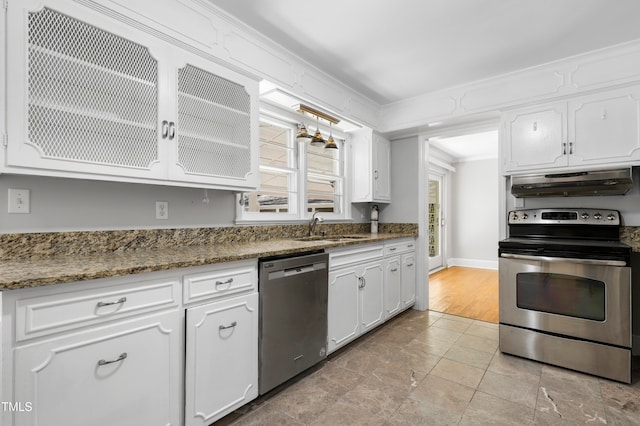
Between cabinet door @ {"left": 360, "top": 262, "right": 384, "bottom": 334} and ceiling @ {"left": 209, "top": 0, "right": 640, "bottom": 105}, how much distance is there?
182 cm

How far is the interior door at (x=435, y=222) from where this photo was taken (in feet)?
20.0

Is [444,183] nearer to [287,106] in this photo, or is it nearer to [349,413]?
[287,106]

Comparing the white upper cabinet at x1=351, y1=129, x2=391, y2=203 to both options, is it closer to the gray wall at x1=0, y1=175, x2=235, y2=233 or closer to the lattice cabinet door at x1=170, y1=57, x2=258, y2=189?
the lattice cabinet door at x1=170, y1=57, x2=258, y2=189

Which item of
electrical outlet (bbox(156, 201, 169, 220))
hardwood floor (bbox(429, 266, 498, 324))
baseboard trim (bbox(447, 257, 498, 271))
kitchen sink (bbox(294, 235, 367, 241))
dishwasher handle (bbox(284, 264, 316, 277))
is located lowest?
hardwood floor (bbox(429, 266, 498, 324))

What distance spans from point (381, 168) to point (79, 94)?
2.99m

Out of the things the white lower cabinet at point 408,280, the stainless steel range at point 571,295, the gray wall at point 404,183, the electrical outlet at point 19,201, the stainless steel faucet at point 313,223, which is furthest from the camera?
the gray wall at point 404,183

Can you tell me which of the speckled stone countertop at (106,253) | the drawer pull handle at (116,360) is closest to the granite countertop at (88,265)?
the speckled stone countertop at (106,253)

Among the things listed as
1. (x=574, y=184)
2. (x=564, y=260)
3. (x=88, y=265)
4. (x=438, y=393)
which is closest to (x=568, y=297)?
(x=564, y=260)

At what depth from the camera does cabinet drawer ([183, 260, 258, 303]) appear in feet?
5.13

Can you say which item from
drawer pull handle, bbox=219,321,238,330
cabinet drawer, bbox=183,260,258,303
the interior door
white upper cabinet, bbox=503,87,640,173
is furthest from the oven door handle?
the interior door

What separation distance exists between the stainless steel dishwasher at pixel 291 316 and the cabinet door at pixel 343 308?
0.11 metres

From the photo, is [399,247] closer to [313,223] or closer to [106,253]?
[313,223]

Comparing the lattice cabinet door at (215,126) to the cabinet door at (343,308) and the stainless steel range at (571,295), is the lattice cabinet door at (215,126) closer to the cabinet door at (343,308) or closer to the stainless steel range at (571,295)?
the cabinet door at (343,308)

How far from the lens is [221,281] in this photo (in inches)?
66.3
